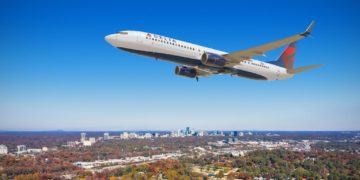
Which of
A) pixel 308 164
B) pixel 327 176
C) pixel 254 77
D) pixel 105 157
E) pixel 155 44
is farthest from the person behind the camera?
pixel 105 157

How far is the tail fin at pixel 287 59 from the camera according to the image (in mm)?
41019

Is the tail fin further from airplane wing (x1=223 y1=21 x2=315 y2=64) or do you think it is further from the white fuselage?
airplane wing (x1=223 y1=21 x2=315 y2=64)

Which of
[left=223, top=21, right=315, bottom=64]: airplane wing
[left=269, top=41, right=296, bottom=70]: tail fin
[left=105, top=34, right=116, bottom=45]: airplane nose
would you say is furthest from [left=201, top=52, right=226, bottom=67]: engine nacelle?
[left=269, top=41, right=296, bottom=70]: tail fin

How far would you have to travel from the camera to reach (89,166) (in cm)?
10275

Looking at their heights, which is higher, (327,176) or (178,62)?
(178,62)

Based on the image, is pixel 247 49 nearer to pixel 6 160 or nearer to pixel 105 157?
pixel 6 160

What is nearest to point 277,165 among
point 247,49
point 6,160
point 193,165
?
point 193,165

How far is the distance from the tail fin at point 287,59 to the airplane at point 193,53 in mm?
5264

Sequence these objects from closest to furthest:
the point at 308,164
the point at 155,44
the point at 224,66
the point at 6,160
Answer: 1. the point at 155,44
2. the point at 224,66
3. the point at 308,164
4. the point at 6,160

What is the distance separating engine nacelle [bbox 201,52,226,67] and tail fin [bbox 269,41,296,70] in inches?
487

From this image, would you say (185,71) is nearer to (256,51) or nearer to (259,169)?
(256,51)

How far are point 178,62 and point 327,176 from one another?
209ft

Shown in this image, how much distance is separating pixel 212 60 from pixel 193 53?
205 centimetres

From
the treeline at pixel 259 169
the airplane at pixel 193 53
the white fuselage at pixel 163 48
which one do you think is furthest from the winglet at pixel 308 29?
the treeline at pixel 259 169
